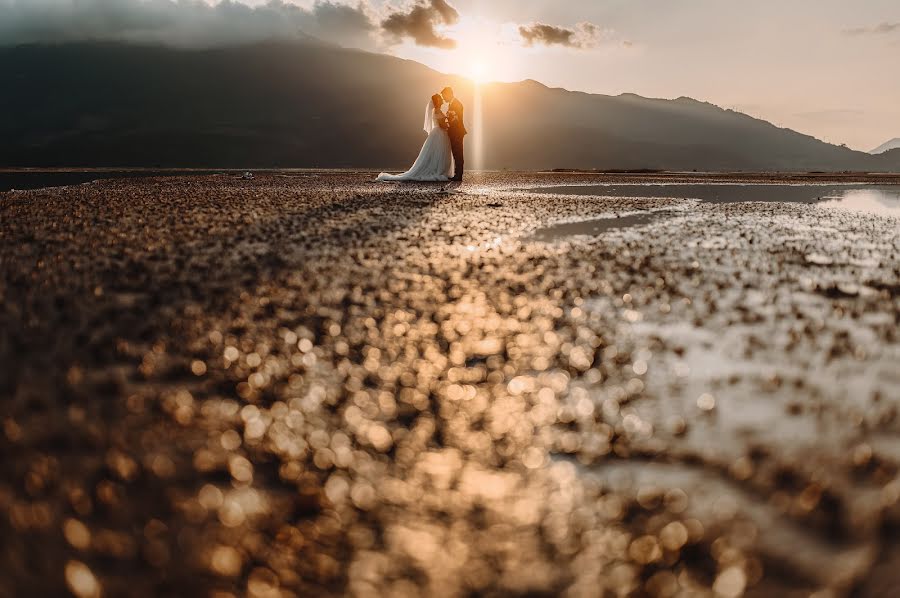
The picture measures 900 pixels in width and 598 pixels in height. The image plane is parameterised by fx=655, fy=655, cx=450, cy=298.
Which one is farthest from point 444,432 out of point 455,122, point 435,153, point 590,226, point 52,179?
point 52,179

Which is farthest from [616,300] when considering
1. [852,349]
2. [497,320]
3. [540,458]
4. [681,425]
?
[540,458]

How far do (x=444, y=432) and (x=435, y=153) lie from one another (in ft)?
96.6

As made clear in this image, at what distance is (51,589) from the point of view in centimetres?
230

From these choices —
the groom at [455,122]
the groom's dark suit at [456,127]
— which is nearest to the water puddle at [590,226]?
the groom at [455,122]

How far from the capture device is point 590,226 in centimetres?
1452

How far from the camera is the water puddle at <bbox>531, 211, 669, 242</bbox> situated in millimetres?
12703

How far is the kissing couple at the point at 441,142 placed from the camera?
2988 cm

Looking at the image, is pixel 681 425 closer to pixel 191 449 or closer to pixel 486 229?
pixel 191 449

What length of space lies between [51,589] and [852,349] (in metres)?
5.68

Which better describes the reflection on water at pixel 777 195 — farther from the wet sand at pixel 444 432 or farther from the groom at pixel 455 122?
the wet sand at pixel 444 432

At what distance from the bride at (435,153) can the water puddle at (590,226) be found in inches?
604

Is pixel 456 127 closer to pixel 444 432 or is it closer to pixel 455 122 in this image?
pixel 455 122

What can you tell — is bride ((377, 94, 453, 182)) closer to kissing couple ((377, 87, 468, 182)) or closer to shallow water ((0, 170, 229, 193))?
kissing couple ((377, 87, 468, 182))

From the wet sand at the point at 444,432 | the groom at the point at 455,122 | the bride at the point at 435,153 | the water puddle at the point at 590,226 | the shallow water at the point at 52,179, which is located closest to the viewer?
the wet sand at the point at 444,432
